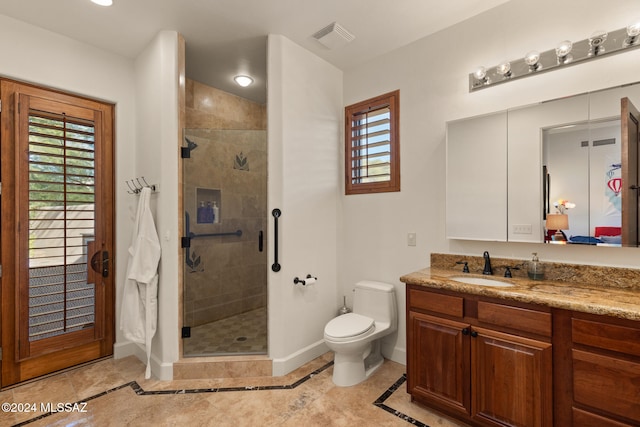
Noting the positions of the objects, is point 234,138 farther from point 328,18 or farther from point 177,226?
point 328,18

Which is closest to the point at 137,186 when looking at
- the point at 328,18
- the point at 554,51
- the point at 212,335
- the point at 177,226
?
the point at 177,226

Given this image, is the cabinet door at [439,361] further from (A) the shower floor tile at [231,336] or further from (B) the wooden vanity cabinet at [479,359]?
(A) the shower floor tile at [231,336]

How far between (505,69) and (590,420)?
2055 millimetres

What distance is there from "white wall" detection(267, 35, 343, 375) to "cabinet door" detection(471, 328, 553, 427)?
4.56 ft

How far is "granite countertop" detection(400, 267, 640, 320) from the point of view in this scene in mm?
1396

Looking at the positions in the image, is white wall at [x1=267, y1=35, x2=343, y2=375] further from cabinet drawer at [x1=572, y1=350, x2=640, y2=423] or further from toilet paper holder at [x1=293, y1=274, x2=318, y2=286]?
cabinet drawer at [x1=572, y1=350, x2=640, y2=423]

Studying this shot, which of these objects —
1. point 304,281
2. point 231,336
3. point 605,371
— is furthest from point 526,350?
point 231,336

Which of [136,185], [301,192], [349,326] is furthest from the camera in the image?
[136,185]

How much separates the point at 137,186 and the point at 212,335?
151cm

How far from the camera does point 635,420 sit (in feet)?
4.33

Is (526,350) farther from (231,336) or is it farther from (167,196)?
(167,196)

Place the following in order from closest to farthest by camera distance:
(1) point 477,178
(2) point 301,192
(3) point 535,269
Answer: (3) point 535,269
(1) point 477,178
(2) point 301,192

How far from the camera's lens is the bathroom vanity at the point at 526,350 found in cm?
137

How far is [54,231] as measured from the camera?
2455mm
